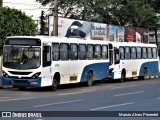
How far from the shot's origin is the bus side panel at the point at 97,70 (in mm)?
29936

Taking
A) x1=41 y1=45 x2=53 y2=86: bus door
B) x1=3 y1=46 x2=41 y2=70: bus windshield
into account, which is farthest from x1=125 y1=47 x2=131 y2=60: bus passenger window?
x1=3 y1=46 x2=41 y2=70: bus windshield

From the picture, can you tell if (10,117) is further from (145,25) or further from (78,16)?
(145,25)

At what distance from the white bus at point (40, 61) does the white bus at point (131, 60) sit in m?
6.17

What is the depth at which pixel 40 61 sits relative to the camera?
24625 millimetres

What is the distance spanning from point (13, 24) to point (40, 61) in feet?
32.2

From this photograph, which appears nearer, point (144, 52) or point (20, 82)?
point (20, 82)

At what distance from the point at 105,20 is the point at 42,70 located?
104 feet

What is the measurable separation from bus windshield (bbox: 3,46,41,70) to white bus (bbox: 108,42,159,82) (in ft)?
34.4

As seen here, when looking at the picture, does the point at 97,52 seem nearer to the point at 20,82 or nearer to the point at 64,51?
the point at 64,51

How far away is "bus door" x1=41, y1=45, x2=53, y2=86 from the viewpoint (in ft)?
81.5

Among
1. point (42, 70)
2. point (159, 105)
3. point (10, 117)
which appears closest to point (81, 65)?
point (42, 70)

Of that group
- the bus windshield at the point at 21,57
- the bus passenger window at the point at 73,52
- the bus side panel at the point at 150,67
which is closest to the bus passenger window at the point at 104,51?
the bus passenger window at the point at 73,52

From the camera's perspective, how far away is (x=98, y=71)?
31812 mm

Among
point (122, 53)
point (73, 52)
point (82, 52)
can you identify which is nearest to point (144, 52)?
point (122, 53)
